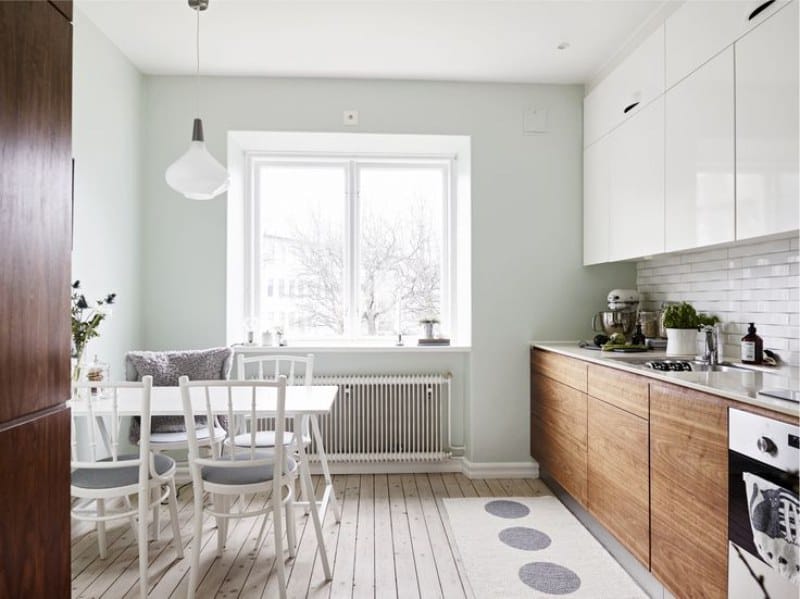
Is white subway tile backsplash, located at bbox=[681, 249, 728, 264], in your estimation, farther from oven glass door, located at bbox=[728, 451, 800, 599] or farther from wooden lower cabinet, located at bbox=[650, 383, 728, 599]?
oven glass door, located at bbox=[728, 451, 800, 599]

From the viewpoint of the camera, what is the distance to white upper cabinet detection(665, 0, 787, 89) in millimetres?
1947

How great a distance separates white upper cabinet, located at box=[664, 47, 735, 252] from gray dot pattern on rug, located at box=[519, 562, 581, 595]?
158 centimetres

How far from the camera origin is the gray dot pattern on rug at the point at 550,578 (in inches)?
84.7

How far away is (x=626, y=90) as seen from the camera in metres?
2.95

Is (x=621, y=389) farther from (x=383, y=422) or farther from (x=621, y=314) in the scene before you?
(x=383, y=422)

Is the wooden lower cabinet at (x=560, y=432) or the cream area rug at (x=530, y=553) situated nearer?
the cream area rug at (x=530, y=553)

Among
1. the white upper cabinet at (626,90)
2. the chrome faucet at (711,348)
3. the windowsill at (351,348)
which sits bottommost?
the windowsill at (351,348)

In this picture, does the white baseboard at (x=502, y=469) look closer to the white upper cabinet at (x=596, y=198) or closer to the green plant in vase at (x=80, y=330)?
the white upper cabinet at (x=596, y=198)

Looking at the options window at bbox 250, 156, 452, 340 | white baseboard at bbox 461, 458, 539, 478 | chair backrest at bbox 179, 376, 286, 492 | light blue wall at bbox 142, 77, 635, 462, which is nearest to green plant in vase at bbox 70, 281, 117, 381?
chair backrest at bbox 179, 376, 286, 492

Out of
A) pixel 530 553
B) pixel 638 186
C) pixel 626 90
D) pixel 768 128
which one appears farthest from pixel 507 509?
pixel 626 90

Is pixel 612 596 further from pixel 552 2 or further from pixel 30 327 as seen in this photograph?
pixel 552 2

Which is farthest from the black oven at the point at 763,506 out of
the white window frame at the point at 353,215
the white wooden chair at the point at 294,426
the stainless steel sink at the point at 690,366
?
the white window frame at the point at 353,215

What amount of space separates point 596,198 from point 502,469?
1.91m

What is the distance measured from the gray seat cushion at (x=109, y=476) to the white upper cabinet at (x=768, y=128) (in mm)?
2653
